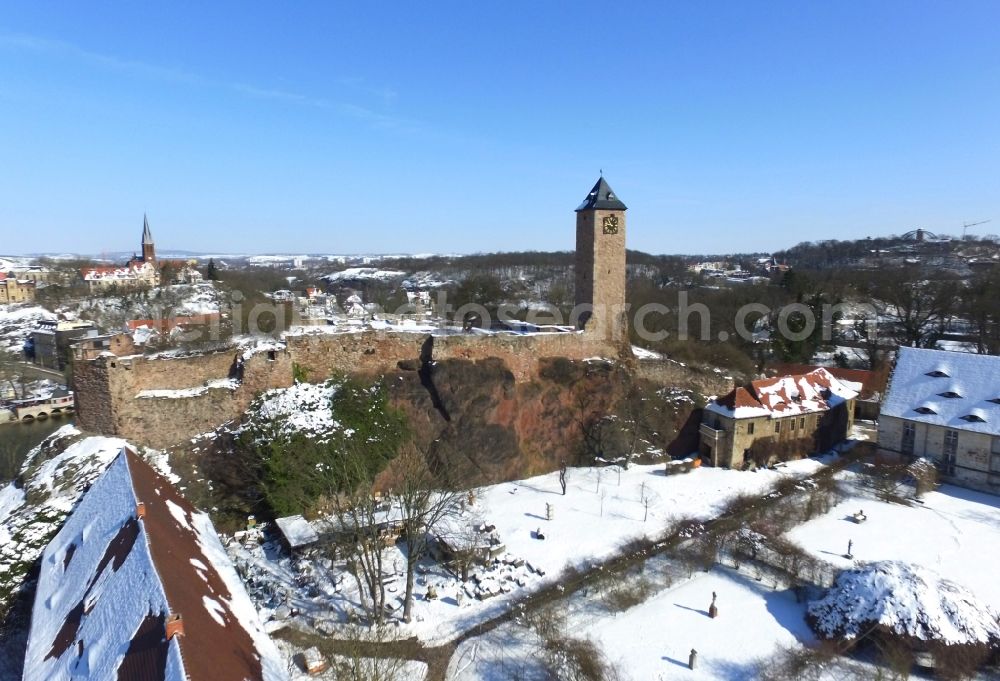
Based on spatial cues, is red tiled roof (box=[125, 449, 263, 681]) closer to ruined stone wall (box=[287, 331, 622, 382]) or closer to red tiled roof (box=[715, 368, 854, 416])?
ruined stone wall (box=[287, 331, 622, 382])

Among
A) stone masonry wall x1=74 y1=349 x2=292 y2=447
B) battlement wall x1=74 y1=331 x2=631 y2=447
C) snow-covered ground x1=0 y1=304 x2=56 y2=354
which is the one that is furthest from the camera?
snow-covered ground x1=0 y1=304 x2=56 y2=354

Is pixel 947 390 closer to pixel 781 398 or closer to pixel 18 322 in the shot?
pixel 781 398

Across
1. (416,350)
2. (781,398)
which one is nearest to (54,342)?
(416,350)

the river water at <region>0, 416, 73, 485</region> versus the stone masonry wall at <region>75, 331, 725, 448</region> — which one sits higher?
the stone masonry wall at <region>75, 331, 725, 448</region>

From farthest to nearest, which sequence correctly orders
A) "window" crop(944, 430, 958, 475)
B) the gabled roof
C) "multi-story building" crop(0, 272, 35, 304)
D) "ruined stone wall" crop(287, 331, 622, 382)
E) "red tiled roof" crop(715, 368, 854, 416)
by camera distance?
1. "multi-story building" crop(0, 272, 35, 304)
2. the gabled roof
3. "red tiled roof" crop(715, 368, 854, 416)
4. "window" crop(944, 430, 958, 475)
5. "ruined stone wall" crop(287, 331, 622, 382)

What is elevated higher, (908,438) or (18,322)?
(18,322)

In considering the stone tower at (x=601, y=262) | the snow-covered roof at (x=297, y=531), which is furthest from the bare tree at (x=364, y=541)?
the stone tower at (x=601, y=262)

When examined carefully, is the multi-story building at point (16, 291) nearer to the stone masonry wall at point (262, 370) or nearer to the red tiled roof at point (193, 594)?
the stone masonry wall at point (262, 370)

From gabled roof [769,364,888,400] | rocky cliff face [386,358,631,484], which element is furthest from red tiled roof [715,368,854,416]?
rocky cliff face [386,358,631,484]
